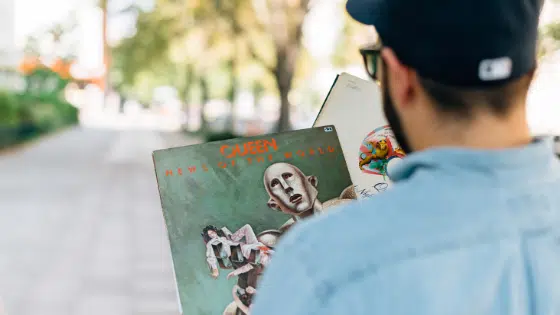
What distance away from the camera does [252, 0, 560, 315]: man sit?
83 cm

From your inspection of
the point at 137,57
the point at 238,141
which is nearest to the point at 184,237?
the point at 238,141

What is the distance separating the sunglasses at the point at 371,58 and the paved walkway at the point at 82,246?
5.86 m

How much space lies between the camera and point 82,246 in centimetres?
920

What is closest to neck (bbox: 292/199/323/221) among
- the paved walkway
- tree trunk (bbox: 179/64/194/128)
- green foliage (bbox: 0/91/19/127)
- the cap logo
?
the cap logo

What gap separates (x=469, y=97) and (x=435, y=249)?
197 millimetres

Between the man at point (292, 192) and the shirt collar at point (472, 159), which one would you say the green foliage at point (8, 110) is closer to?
the man at point (292, 192)

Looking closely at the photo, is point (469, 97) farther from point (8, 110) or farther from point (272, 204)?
point (8, 110)

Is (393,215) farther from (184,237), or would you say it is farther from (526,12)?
(184,237)

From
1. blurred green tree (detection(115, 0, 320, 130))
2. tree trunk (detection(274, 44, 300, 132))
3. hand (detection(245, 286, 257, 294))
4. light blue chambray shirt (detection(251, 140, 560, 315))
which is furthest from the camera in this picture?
tree trunk (detection(274, 44, 300, 132))

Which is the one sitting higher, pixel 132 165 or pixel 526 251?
pixel 132 165

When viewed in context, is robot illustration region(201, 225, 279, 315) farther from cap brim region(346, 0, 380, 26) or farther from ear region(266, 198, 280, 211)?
cap brim region(346, 0, 380, 26)

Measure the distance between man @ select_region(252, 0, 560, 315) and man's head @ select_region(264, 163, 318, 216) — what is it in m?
0.53

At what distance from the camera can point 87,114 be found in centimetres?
7356

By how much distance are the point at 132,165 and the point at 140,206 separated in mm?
8498
